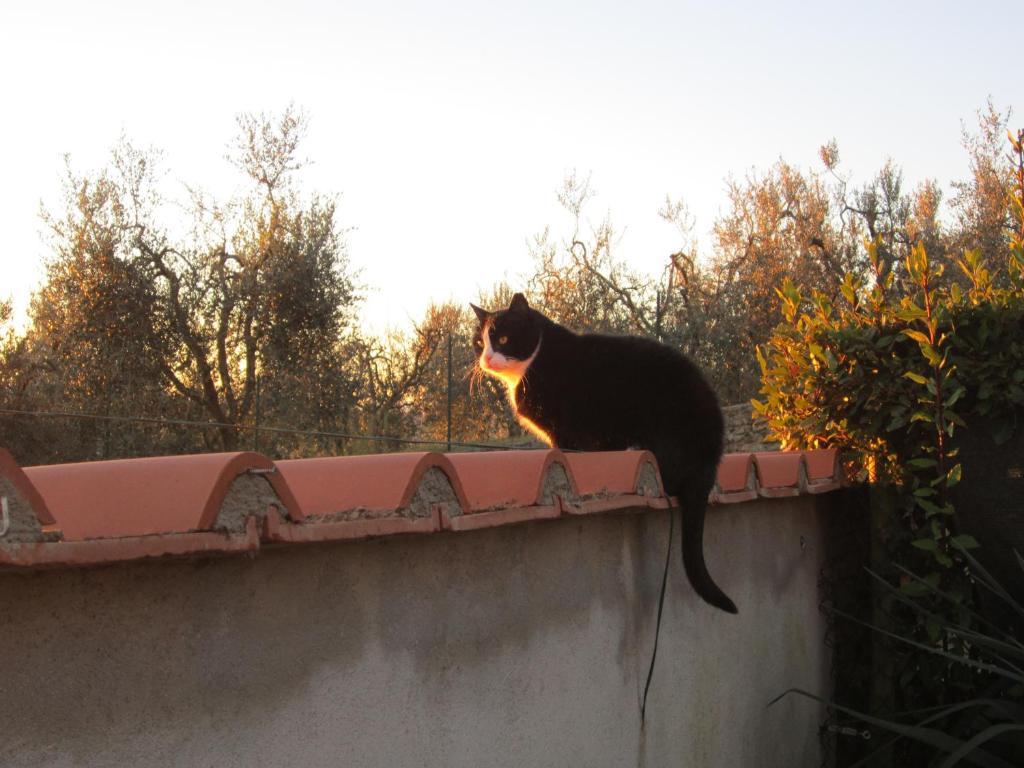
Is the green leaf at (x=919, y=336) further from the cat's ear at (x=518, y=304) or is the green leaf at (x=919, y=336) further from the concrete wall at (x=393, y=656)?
the cat's ear at (x=518, y=304)

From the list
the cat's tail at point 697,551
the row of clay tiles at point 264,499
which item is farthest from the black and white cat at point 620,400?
the row of clay tiles at point 264,499

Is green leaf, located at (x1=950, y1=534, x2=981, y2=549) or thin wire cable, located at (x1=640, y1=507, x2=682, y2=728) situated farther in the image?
green leaf, located at (x1=950, y1=534, x2=981, y2=549)

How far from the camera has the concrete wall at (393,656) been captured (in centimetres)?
133

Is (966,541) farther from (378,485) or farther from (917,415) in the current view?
(378,485)

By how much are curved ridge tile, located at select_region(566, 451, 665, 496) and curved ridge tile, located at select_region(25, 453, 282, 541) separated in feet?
3.64

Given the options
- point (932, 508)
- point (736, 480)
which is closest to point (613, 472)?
point (736, 480)

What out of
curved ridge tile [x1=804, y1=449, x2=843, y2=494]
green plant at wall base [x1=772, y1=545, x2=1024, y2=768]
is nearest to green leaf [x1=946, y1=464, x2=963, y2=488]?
green plant at wall base [x1=772, y1=545, x2=1024, y2=768]

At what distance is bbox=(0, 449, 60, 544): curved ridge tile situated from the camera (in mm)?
1111

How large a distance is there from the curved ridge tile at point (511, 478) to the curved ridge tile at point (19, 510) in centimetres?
98

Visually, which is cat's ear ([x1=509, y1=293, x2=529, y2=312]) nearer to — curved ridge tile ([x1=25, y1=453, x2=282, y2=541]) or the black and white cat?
the black and white cat

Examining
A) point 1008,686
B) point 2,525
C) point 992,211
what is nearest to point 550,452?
point 2,525

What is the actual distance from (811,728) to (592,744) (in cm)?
204

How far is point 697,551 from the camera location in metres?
3.00

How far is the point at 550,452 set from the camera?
2.40 m
